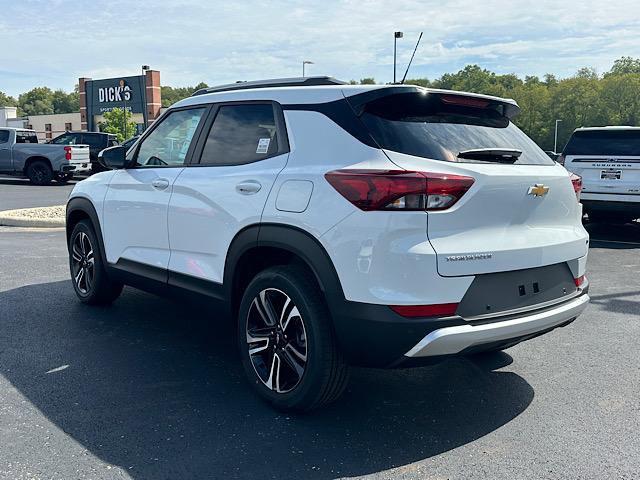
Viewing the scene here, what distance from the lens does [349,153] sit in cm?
307

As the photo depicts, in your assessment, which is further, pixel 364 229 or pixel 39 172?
pixel 39 172

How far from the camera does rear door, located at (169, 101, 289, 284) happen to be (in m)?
Result: 3.48

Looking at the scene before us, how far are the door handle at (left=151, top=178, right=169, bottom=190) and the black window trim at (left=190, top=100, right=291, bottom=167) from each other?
0.87 feet

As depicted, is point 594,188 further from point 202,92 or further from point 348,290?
point 348,290

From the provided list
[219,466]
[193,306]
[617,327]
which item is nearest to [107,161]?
[193,306]

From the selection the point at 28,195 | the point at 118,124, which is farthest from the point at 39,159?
the point at 118,124

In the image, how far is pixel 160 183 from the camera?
4.28m

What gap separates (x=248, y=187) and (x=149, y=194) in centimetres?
122

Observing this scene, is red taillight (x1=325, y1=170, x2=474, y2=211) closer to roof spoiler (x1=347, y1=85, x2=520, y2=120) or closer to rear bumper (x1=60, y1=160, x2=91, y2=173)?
roof spoiler (x1=347, y1=85, x2=520, y2=120)

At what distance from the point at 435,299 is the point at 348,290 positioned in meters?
0.42

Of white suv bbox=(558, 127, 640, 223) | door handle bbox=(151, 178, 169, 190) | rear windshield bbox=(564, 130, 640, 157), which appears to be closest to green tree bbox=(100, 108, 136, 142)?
rear windshield bbox=(564, 130, 640, 157)

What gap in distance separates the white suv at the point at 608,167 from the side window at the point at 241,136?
7332 mm

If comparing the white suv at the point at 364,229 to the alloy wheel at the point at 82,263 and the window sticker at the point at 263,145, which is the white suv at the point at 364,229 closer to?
the window sticker at the point at 263,145

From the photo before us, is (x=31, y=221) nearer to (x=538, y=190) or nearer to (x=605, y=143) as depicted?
(x=538, y=190)
